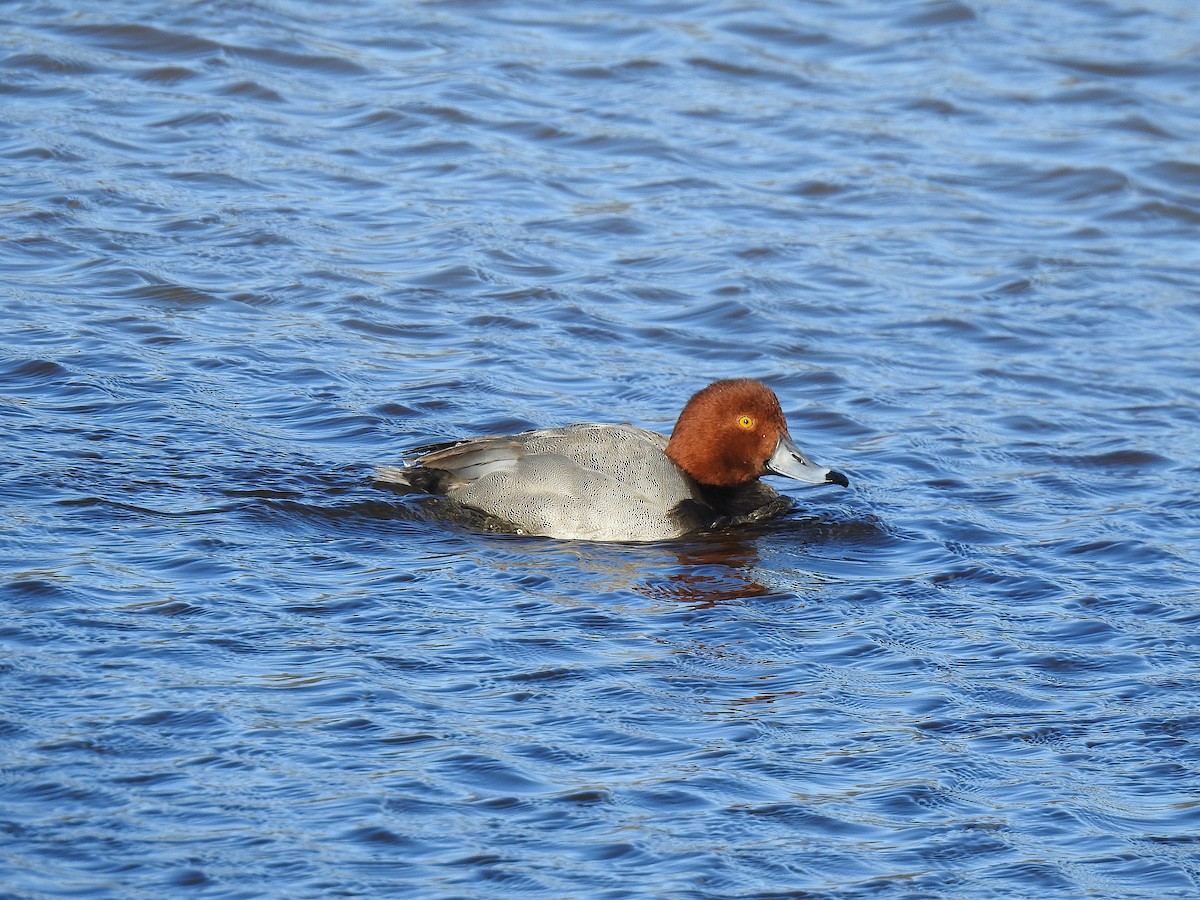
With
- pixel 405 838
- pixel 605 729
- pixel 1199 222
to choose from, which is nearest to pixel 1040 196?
pixel 1199 222

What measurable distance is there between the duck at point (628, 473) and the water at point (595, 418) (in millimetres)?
167

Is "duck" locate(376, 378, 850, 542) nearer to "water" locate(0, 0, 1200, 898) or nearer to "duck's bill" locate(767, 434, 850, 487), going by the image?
"duck's bill" locate(767, 434, 850, 487)

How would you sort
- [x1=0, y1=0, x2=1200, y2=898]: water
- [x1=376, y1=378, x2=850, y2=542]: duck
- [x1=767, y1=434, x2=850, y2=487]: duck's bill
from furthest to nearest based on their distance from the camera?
[x1=767, y1=434, x2=850, y2=487]: duck's bill < [x1=376, y1=378, x2=850, y2=542]: duck < [x1=0, y1=0, x2=1200, y2=898]: water

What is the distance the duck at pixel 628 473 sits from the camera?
28.8 ft

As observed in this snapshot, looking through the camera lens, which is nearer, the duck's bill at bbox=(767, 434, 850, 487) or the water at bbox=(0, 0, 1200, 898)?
the water at bbox=(0, 0, 1200, 898)

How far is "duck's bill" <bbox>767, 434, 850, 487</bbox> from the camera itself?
9305 millimetres

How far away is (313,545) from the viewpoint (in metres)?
8.27

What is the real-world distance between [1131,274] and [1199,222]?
1.61m

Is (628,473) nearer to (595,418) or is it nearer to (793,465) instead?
(793,465)

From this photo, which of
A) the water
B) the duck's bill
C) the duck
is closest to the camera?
the water

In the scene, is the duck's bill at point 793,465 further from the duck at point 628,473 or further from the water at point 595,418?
the water at point 595,418

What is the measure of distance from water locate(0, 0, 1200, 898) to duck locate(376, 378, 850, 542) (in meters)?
0.17

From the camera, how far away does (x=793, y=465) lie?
370 inches

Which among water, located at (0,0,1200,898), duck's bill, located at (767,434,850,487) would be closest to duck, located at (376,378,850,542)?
duck's bill, located at (767,434,850,487)
